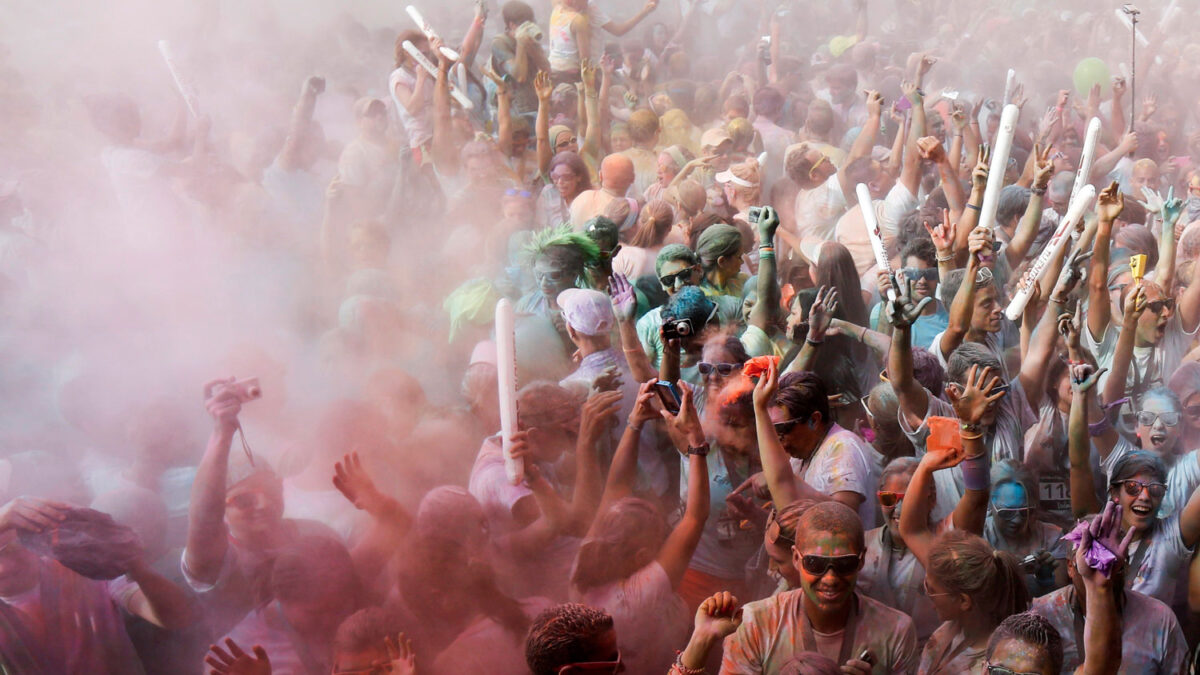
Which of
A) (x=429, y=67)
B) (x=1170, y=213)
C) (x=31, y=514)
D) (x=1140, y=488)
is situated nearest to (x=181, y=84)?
(x=429, y=67)

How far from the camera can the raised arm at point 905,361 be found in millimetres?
3461

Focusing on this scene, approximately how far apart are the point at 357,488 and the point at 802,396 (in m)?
1.55

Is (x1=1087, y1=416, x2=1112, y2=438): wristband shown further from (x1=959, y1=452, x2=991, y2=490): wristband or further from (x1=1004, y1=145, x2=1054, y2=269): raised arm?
(x1=1004, y1=145, x2=1054, y2=269): raised arm

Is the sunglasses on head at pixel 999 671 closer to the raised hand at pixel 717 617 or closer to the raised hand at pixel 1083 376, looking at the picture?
the raised hand at pixel 717 617

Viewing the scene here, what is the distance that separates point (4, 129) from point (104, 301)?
2.73 feet

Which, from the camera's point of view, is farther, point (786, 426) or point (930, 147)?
point (930, 147)

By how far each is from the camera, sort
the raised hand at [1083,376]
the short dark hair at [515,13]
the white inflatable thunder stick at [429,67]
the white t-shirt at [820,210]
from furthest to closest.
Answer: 1. the short dark hair at [515,13]
2. the white t-shirt at [820,210]
3. the white inflatable thunder stick at [429,67]
4. the raised hand at [1083,376]

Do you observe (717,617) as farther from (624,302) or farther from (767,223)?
(767,223)

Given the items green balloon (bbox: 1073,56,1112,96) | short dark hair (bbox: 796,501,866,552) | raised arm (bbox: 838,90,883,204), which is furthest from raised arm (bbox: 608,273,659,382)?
green balloon (bbox: 1073,56,1112,96)

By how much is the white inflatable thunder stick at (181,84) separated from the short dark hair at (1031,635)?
161 inches

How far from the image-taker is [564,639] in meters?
2.54

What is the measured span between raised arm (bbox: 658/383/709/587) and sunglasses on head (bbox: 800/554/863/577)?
21.2 inches

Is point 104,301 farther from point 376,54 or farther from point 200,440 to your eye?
point 376,54

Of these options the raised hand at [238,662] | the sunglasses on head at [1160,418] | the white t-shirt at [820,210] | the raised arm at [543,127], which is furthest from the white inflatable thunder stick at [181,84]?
the sunglasses on head at [1160,418]
